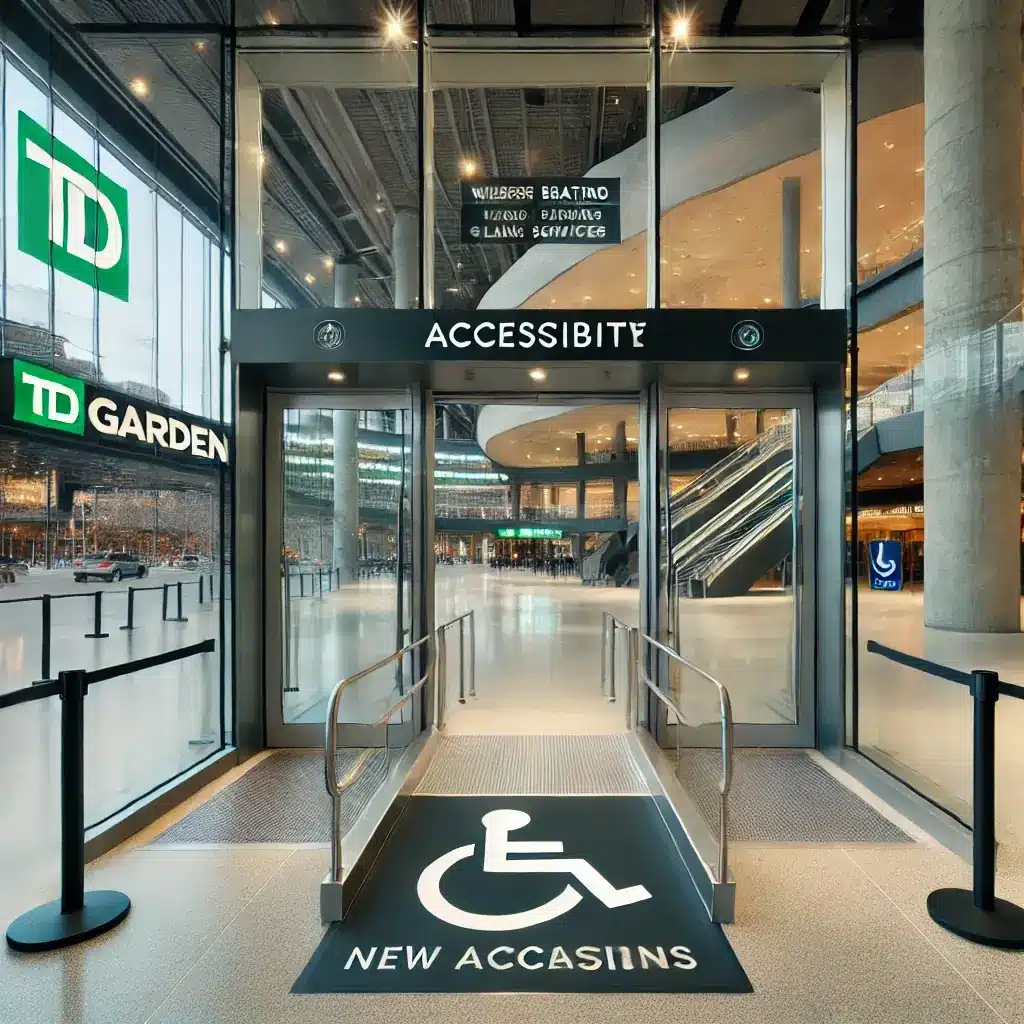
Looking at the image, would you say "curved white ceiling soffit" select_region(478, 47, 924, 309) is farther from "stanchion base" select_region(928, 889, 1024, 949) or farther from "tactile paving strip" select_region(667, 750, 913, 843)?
"stanchion base" select_region(928, 889, 1024, 949)

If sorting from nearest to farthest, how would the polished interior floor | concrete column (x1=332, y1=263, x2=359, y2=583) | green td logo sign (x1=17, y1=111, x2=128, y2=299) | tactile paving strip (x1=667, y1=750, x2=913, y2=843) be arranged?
the polished interior floor
tactile paving strip (x1=667, y1=750, x2=913, y2=843)
green td logo sign (x1=17, y1=111, x2=128, y2=299)
concrete column (x1=332, y1=263, x2=359, y2=583)

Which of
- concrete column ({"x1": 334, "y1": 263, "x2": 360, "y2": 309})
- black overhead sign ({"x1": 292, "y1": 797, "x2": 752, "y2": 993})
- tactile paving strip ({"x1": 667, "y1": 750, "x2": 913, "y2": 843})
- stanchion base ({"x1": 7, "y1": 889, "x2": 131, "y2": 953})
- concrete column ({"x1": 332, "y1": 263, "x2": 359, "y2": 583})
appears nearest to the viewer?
black overhead sign ({"x1": 292, "y1": 797, "x2": 752, "y2": 993})

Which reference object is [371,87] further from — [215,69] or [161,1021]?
[161,1021]

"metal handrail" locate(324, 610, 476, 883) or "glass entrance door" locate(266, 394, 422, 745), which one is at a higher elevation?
"glass entrance door" locate(266, 394, 422, 745)

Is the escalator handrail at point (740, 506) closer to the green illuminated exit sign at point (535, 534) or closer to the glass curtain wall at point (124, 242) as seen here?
the glass curtain wall at point (124, 242)

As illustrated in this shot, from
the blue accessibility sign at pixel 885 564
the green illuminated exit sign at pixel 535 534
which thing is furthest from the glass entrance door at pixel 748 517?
the green illuminated exit sign at pixel 535 534

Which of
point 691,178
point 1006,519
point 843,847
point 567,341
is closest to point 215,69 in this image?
point 567,341

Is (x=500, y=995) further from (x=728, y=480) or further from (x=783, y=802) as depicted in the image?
(x=728, y=480)

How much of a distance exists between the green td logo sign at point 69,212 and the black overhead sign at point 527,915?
12.6ft

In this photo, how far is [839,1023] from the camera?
2.22m

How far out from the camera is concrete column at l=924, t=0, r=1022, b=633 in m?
5.56

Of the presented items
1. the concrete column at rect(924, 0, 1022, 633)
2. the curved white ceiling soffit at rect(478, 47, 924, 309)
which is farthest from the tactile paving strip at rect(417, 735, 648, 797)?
the concrete column at rect(924, 0, 1022, 633)

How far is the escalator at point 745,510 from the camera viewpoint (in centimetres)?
548

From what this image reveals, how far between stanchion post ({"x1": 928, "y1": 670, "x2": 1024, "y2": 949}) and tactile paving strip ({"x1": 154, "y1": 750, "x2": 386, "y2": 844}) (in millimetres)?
2843
